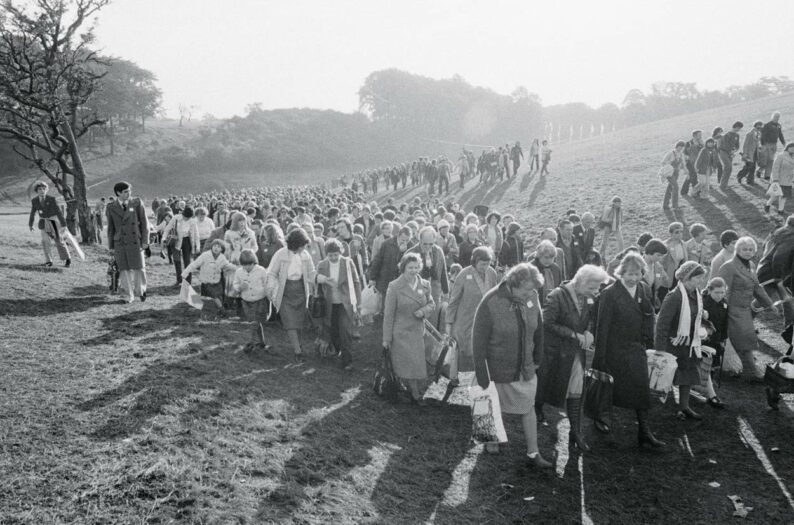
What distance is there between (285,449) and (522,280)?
9.05ft

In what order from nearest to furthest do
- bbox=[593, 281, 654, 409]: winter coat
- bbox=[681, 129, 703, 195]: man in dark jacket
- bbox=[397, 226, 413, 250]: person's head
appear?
1. bbox=[593, 281, 654, 409]: winter coat
2. bbox=[397, 226, 413, 250]: person's head
3. bbox=[681, 129, 703, 195]: man in dark jacket

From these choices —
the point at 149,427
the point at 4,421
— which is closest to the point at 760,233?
the point at 149,427

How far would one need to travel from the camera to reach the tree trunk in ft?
59.6

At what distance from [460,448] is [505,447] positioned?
0.50 meters

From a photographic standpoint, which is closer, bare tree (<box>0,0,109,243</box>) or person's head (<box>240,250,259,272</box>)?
person's head (<box>240,250,259,272</box>)

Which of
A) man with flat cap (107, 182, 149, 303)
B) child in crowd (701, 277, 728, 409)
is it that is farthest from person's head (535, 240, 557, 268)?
man with flat cap (107, 182, 149, 303)

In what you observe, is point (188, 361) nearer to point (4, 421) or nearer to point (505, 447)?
point (4, 421)

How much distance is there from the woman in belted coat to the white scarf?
2860 mm

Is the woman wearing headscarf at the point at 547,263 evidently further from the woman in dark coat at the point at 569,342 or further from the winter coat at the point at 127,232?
the winter coat at the point at 127,232

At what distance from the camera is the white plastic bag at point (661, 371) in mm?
6098

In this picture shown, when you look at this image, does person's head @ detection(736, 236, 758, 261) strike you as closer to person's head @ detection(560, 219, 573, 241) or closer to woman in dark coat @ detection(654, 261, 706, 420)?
woman in dark coat @ detection(654, 261, 706, 420)

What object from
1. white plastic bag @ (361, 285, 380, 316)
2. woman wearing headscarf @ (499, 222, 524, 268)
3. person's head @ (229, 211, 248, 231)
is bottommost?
white plastic bag @ (361, 285, 380, 316)

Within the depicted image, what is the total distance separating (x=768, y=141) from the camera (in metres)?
16.8

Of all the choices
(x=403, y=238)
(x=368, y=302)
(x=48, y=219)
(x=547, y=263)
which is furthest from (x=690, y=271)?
(x=48, y=219)
